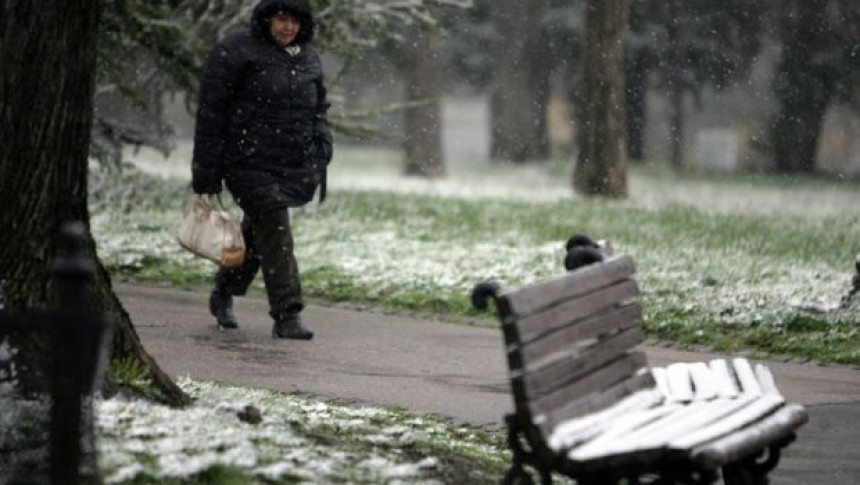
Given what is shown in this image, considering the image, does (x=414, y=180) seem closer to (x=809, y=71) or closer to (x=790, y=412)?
(x=809, y=71)

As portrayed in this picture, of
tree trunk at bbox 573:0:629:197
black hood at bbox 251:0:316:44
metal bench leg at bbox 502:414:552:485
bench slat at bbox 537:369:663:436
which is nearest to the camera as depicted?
bench slat at bbox 537:369:663:436

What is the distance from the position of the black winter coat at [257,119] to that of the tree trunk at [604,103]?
13.7 meters

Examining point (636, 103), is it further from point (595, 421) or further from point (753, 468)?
point (595, 421)

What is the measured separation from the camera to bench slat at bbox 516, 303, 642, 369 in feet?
19.5

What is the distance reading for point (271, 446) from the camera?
6863mm

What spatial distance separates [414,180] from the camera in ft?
111

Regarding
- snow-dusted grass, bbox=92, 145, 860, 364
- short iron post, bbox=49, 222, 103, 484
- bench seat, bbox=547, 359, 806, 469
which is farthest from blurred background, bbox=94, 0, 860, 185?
short iron post, bbox=49, 222, 103, 484

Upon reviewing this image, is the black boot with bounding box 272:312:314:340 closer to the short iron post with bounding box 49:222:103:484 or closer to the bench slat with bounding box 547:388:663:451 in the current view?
the bench slat with bounding box 547:388:663:451

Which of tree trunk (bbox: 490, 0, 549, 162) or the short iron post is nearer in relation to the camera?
the short iron post

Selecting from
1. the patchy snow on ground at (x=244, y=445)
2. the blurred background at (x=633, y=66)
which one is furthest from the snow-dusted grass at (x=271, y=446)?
the blurred background at (x=633, y=66)

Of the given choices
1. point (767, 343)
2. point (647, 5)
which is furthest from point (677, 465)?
point (647, 5)

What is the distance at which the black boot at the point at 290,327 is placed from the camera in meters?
11.4

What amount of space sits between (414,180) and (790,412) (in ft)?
88.7

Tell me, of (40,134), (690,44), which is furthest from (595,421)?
(690,44)
